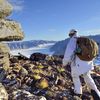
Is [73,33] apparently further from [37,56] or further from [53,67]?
[37,56]

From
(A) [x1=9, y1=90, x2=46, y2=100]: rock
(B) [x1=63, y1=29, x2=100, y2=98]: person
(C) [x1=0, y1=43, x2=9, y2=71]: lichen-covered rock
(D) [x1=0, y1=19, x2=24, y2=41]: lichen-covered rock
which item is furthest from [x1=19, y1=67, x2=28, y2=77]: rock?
(B) [x1=63, y1=29, x2=100, y2=98]: person

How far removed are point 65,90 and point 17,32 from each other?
14.1 ft

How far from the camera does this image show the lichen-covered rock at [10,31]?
18.0 metres

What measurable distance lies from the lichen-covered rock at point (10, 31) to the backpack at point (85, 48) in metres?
4.59

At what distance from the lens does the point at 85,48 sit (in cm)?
1475

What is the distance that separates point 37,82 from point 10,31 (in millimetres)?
3281

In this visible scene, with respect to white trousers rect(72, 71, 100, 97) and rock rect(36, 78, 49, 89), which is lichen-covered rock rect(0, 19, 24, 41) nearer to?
rock rect(36, 78, 49, 89)

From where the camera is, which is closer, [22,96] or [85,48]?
[22,96]

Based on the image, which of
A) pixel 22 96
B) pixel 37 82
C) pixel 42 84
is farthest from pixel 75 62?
pixel 22 96

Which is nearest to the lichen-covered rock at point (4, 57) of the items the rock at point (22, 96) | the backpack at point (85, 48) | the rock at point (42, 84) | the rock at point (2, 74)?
the rock at point (2, 74)

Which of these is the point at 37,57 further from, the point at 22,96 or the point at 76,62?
the point at 22,96

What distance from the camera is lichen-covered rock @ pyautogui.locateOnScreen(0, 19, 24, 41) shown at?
18.0 meters

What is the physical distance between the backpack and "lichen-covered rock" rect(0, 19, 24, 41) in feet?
15.1

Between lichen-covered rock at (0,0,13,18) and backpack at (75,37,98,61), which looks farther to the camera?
lichen-covered rock at (0,0,13,18)
